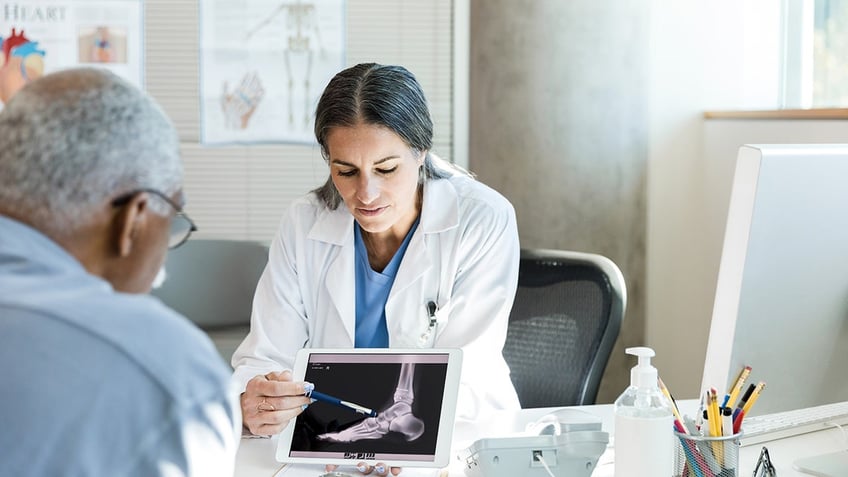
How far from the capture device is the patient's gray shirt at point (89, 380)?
760 mm

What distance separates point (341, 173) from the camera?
2018mm

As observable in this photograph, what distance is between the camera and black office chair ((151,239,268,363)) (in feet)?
9.21

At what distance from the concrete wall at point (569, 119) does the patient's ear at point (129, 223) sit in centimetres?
240

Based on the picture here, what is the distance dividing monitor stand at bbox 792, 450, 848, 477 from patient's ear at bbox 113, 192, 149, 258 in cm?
105

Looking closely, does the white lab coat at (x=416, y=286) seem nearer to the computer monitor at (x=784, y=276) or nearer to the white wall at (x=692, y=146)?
the computer monitor at (x=784, y=276)

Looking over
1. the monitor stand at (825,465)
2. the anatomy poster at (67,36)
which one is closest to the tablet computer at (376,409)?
the monitor stand at (825,465)

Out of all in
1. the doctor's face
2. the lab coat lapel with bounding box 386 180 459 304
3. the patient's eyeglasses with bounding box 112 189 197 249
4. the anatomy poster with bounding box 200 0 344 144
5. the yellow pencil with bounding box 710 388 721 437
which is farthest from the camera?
the anatomy poster with bounding box 200 0 344 144

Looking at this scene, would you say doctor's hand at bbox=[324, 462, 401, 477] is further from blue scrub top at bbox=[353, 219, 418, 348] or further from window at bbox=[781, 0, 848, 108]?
window at bbox=[781, 0, 848, 108]

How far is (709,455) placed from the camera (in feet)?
4.33

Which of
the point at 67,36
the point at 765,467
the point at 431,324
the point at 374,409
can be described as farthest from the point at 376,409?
the point at 67,36

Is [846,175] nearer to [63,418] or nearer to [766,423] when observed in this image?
[766,423]

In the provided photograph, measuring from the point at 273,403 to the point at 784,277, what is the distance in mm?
807

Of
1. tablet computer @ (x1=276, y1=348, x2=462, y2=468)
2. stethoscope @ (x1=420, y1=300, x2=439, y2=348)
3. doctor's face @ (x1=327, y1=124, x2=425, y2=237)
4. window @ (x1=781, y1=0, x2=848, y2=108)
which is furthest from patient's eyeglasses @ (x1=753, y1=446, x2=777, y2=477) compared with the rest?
window @ (x1=781, y1=0, x2=848, y2=108)

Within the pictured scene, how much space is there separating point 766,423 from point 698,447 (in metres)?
0.19
